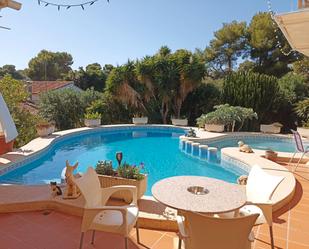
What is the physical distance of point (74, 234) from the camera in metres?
3.42

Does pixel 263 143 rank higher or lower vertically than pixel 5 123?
lower

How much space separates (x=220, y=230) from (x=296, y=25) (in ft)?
13.6

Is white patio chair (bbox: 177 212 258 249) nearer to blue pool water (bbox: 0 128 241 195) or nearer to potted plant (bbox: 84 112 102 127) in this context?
blue pool water (bbox: 0 128 241 195)

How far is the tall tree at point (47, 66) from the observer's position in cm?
3934

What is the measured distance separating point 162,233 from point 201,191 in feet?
3.29

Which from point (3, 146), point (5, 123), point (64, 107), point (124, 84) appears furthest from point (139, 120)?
point (5, 123)

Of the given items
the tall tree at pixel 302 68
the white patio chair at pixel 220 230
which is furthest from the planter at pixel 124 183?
the tall tree at pixel 302 68

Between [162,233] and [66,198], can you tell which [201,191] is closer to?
[162,233]

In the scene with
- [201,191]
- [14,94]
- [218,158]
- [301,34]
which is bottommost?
[218,158]

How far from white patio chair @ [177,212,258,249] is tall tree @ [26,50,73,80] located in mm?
38502

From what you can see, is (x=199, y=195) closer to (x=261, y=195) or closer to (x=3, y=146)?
(x=261, y=195)

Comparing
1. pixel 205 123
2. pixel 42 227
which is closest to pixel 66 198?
pixel 42 227

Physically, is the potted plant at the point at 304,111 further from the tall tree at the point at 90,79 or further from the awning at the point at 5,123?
the tall tree at the point at 90,79

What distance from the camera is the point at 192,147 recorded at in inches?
389
